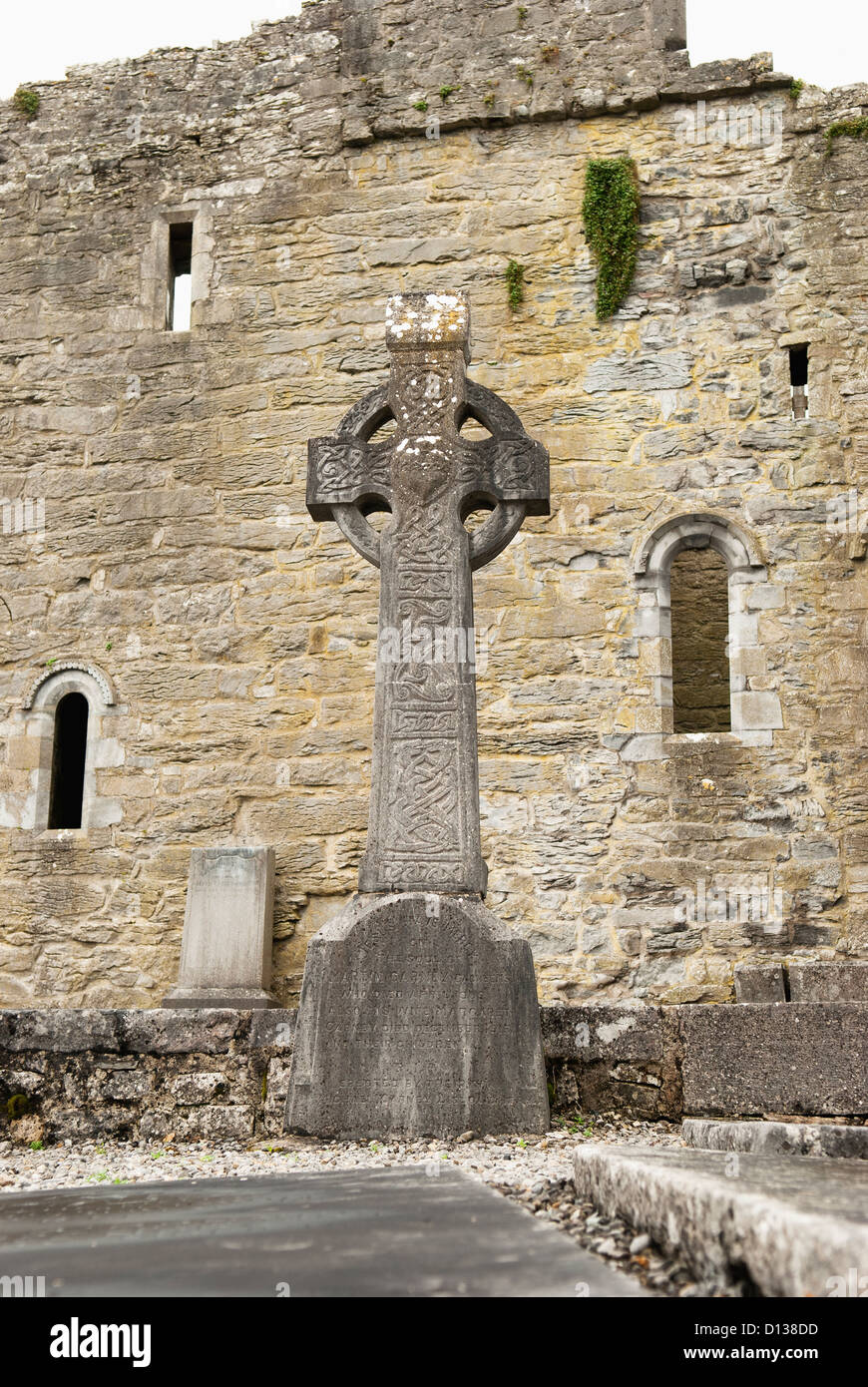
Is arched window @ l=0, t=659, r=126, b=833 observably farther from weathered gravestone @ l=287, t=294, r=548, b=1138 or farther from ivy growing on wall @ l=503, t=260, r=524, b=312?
weathered gravestone @ l=287, t=294, r=548, b=1138

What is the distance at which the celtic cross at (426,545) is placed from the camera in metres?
4.54

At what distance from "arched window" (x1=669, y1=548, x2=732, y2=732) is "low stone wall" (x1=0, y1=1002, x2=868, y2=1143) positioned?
18.0ft

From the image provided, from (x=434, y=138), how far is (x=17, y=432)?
12.1ft

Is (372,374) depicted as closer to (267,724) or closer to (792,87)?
(267,724)

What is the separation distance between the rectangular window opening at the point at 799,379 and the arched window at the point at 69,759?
5.27 meters

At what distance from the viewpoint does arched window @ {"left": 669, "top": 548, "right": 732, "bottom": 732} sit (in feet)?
31.8

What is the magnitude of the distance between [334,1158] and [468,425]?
6075 millimetres

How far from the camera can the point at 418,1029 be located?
4.20 metres

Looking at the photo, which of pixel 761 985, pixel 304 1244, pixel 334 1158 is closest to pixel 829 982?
pixel 761 985

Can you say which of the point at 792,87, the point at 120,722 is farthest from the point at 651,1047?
the point at 792,87

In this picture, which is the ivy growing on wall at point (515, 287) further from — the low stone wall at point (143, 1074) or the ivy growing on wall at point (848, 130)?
the low stone wall at point (143, 1074)

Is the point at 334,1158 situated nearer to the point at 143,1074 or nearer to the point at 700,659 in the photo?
the point at 143,1074

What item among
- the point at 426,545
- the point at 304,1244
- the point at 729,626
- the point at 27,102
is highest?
the point at 27,102

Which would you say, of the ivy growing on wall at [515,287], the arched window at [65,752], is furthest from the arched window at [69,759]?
the ivy growing on wall at [515,287]
